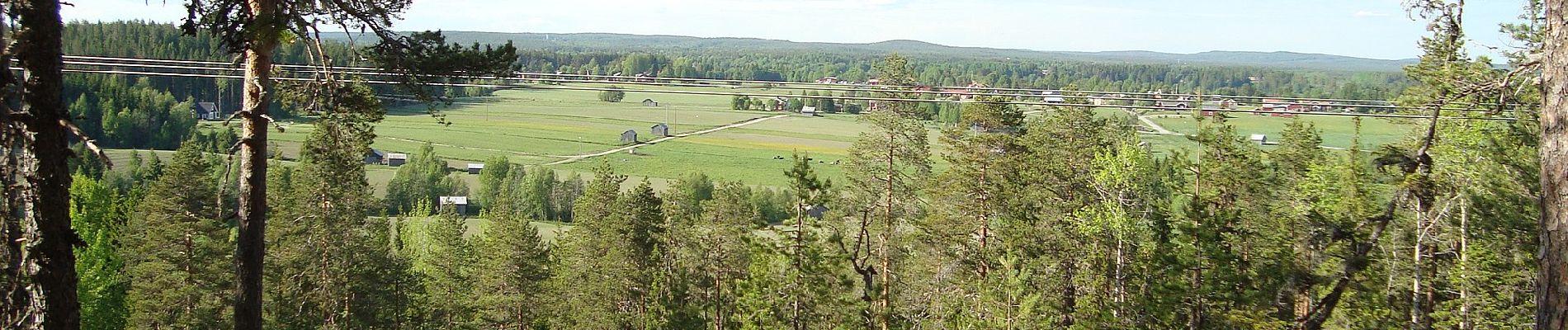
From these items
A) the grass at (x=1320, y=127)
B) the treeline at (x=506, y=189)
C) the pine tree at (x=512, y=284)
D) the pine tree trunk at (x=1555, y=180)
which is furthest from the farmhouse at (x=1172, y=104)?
the treeline at (x=506, y=189)

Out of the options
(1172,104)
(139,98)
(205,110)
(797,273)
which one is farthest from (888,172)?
(139,98)

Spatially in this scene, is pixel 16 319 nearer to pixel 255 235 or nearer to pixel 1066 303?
pixel 255 235

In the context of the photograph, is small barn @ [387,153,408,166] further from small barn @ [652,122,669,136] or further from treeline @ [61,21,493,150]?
small barn @ [652,122,669,136]

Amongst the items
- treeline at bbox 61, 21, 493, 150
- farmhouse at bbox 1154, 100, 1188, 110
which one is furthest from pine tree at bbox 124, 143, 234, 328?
treeline at bbox 61, 21, 493, 150

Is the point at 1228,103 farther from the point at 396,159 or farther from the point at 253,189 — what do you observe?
the point at 396,159

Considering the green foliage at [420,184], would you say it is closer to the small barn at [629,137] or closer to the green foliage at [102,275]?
the small barn at [629,137]
